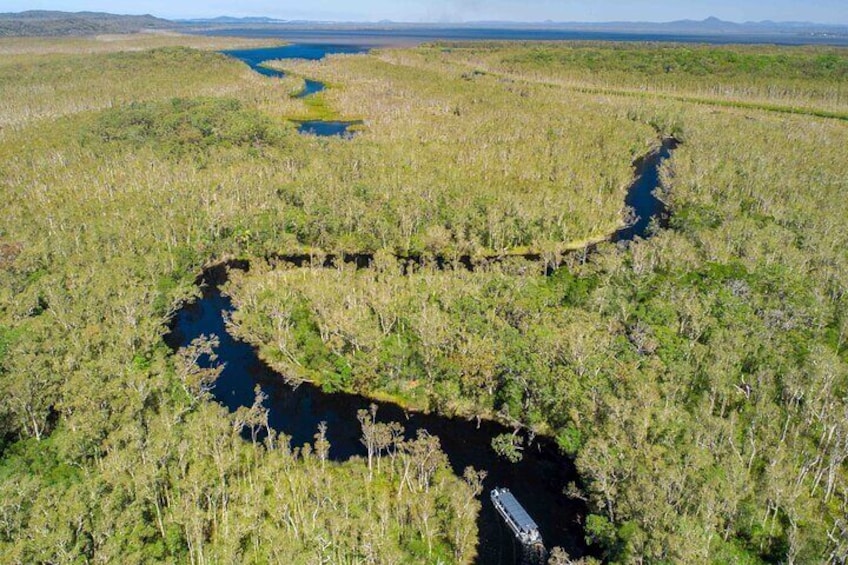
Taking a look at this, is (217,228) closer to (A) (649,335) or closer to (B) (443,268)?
(B) (443,268)

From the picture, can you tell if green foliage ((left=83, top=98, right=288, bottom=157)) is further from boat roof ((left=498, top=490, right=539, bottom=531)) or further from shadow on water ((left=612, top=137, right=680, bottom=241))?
boat roof ((left=498, top=490, right=539, bottom=531))

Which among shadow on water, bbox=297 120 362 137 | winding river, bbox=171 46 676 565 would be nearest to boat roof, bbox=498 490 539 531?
winding river, bbox=171 46 676 565

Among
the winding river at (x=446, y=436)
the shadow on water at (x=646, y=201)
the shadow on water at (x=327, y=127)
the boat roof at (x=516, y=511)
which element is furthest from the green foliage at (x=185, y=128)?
the boat roof at (x=516, y=511)

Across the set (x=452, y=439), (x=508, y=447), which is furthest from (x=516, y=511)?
(x=452, y=439)

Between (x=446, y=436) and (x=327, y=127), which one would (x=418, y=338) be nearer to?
(x=446, y=436)

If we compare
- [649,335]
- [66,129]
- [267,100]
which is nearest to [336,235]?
[649,335]

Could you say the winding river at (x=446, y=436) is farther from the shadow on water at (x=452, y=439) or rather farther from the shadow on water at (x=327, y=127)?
the shadow on water at (x=327, y=127)
